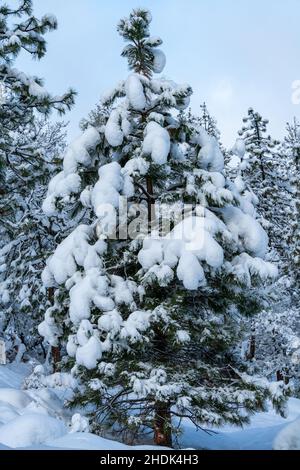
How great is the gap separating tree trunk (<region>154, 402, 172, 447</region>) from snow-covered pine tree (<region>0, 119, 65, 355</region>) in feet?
15.1

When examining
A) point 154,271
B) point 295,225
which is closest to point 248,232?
point 154,271

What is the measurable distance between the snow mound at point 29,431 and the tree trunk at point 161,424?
1721 mm

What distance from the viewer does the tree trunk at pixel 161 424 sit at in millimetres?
7964

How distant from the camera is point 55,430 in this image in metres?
6.81

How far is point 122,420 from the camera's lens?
25.8ft

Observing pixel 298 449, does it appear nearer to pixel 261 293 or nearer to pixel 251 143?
pixel 261 293

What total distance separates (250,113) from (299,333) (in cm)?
1122

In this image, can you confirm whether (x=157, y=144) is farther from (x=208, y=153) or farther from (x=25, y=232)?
(x=25, y=232)

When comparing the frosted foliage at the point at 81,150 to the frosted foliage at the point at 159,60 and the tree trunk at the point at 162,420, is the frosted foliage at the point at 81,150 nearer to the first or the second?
the frosted foliage at the point at 159,60

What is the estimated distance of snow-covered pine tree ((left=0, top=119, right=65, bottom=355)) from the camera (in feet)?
42.9

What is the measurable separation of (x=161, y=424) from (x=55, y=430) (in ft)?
6.69

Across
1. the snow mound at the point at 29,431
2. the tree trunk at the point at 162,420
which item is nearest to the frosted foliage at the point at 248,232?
the tree trunk at the point at 162,420

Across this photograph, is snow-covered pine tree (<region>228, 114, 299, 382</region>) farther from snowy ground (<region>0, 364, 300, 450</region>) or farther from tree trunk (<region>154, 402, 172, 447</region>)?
tree trunk (<region>154, 402, 172, 447</region>)
